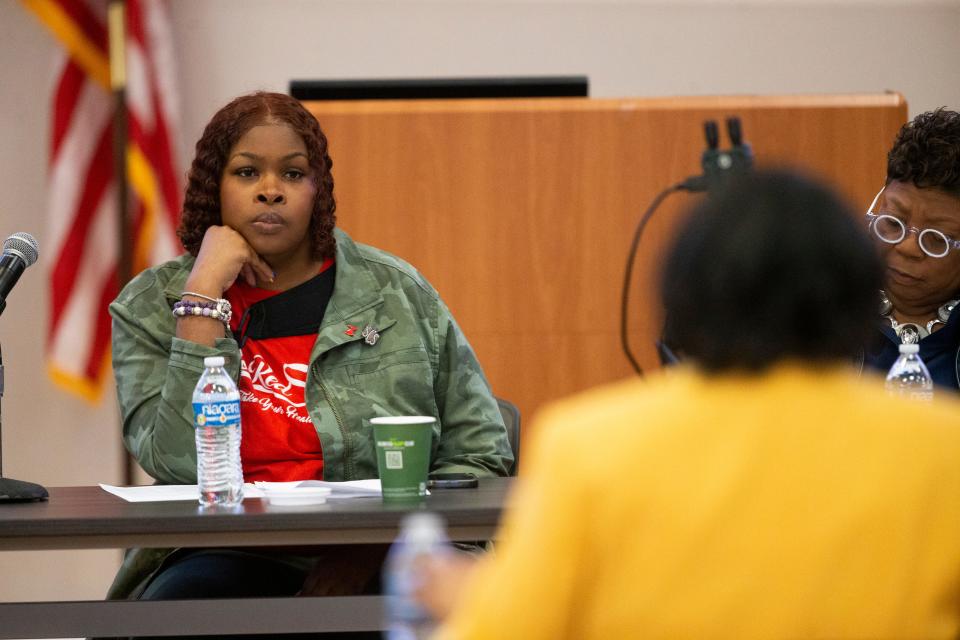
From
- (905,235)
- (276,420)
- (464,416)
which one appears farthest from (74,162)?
(905,235)

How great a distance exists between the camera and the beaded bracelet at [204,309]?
7.13ft

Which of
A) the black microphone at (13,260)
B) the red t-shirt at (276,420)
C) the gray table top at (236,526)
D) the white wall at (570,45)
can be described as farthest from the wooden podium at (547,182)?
the gray table top at (236,526)

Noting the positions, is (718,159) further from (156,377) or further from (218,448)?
(156,377)

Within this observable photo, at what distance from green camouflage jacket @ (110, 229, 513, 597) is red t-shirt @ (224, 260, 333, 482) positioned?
4 centimetres

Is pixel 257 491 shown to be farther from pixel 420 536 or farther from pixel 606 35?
pixel 606 35

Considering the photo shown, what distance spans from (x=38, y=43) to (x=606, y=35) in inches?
90.0

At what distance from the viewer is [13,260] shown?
80.5 inches

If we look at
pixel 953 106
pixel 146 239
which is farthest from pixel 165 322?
pixel 953 106

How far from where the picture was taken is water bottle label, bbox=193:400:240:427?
1852 millimetres

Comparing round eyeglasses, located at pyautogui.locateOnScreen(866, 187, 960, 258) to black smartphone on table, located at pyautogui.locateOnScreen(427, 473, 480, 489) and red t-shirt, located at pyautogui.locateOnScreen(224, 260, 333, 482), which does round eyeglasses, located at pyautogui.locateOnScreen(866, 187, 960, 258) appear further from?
red t-shirt, located at pyautogui.locateOnScreen(224, 260, 333, 482)

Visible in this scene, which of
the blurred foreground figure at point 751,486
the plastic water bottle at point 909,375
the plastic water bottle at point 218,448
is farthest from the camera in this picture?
the plastic water bottle at point 909,375

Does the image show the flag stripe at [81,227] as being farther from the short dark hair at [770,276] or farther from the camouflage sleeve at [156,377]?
the short dark hair at [770,276]

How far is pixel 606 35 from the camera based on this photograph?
439 centimetres

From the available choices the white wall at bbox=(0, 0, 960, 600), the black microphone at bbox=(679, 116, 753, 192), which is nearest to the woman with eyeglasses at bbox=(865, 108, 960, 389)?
the black microphone at bbox=(679, 116, 753, 192)
